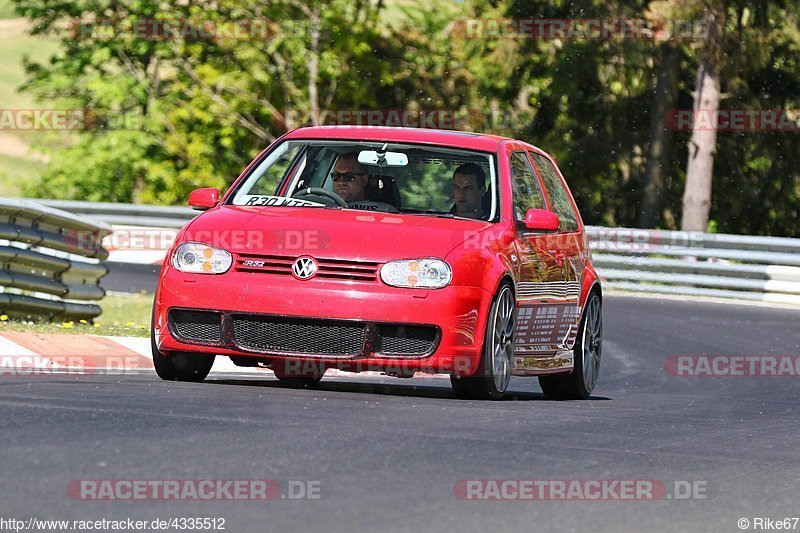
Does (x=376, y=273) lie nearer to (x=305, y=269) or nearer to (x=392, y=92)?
(x=305, y=269)

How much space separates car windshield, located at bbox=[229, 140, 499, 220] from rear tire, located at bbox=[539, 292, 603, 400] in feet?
4.71

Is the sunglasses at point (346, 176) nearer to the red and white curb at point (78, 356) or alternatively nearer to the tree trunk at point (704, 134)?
the red and white curb at point (78, 356)

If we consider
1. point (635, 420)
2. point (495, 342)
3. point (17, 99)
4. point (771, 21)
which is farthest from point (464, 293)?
point (17, 99)

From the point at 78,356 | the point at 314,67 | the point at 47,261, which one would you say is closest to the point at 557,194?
the point at 78,356

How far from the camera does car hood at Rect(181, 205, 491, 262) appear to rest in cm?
927

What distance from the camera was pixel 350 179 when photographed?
10.7 m

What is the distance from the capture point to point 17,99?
97.2m

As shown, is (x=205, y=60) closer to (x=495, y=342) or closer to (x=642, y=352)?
(x=642, y=352)

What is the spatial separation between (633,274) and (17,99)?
76.0 metres

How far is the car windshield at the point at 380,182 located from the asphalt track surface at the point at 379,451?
114 cm

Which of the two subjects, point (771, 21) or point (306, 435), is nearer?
point (306, 435)

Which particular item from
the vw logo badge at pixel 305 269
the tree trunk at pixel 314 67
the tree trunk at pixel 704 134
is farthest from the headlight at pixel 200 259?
the tree trunk at pixel 314 67

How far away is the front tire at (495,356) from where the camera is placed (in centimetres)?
949

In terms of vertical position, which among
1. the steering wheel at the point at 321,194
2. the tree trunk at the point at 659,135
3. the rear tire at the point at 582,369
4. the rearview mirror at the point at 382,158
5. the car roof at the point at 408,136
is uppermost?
the car roof at the point at 408,136
